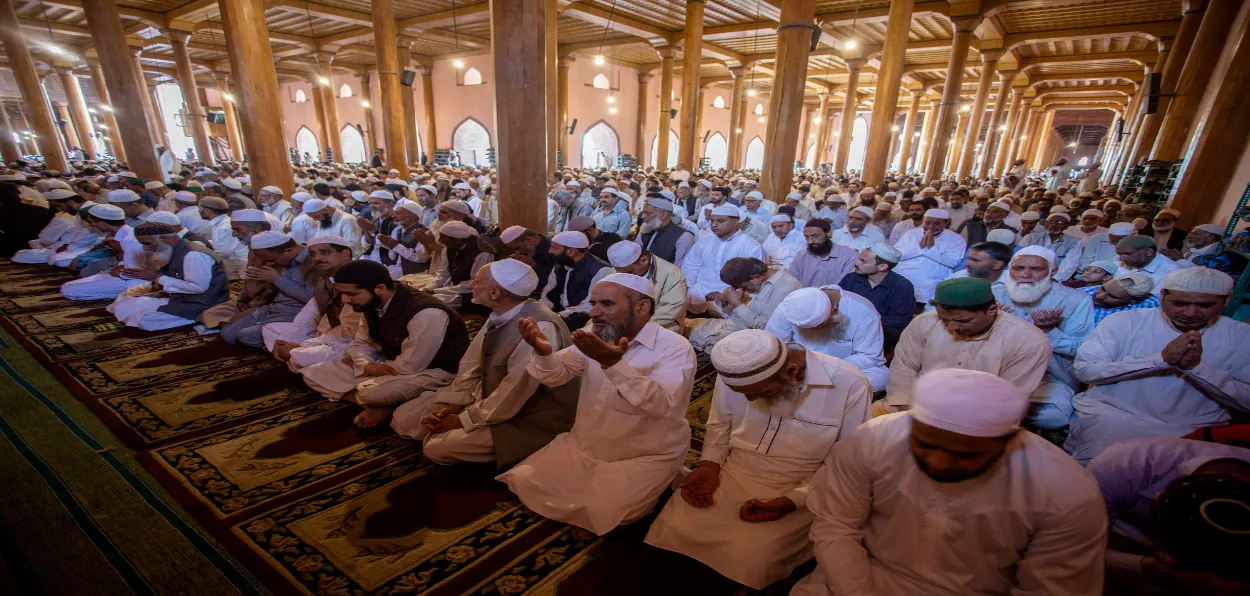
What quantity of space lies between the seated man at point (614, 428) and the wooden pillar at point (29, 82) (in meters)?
14.6

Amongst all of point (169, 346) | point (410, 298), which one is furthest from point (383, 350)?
point (169, 346)

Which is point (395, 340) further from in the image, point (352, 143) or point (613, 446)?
point (352, 143)

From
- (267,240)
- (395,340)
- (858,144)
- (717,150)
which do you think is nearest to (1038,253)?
(395,340)

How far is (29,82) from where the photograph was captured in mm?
10750

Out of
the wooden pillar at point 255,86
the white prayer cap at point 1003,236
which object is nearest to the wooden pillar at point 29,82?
the wooden pillar at point 255,86

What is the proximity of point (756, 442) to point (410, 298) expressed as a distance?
86.1 inches

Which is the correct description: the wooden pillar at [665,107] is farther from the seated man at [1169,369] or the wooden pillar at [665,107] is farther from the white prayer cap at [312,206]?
the seated man at [1169,369]

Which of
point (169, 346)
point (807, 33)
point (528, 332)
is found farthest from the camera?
point (807, 33)

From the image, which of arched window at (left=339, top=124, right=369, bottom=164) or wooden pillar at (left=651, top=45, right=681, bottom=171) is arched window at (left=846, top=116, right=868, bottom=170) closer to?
wooden pillar at (left=651, top=45, right=681, bottom=171)

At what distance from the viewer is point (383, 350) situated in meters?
3.37

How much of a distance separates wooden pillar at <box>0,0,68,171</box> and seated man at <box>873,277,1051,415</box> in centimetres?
1585

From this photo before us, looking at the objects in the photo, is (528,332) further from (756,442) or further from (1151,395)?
(1151,395)

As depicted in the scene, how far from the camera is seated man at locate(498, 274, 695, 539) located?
2225 mm

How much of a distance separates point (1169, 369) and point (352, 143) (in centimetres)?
3285
